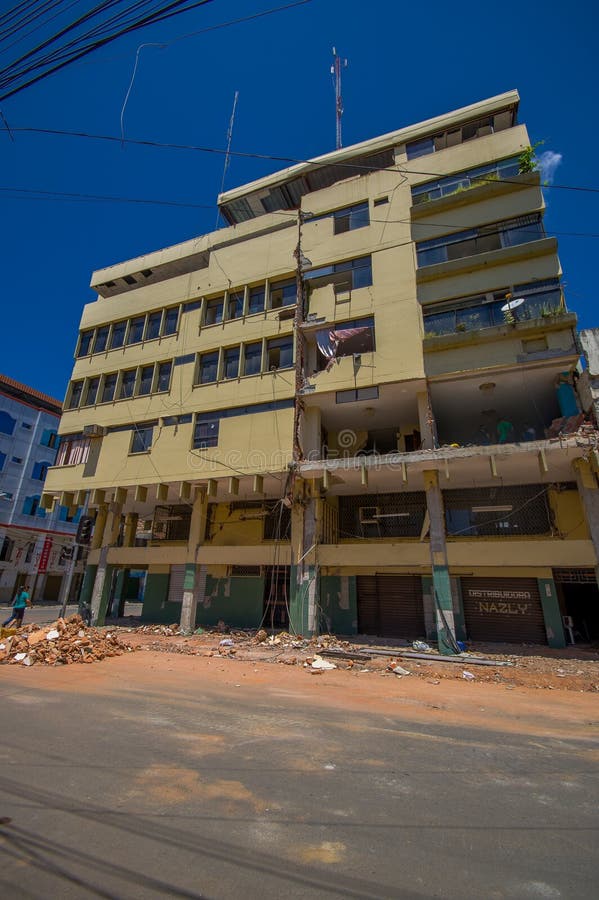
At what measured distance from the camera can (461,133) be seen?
2134 cm

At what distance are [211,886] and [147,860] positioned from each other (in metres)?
0.60

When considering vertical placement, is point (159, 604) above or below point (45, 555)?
below

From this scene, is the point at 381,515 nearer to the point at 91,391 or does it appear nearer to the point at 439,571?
the point at 439,571

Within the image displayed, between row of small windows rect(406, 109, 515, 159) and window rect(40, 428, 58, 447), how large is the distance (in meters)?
38.7

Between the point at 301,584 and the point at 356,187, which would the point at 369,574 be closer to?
the point at 301,584

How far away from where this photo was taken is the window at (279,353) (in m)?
20.3

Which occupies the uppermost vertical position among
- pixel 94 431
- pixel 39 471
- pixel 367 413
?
pixel 39 471

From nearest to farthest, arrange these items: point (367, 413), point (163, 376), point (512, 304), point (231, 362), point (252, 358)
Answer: point (512, 304)
point (367, 413)
point (252, 358)
point (231, 362)
point (163, 376)

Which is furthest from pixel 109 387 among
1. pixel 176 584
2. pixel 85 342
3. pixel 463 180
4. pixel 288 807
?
pixel 288 807

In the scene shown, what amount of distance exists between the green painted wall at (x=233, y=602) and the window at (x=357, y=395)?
418 inches

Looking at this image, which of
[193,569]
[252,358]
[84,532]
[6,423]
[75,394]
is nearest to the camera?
[193,569]

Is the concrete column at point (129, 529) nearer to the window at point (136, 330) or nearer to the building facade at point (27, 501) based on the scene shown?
the window at point (136, 330)

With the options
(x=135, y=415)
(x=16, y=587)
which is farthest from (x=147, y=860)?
(x=16, y=587)

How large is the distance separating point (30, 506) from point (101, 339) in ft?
70.2
